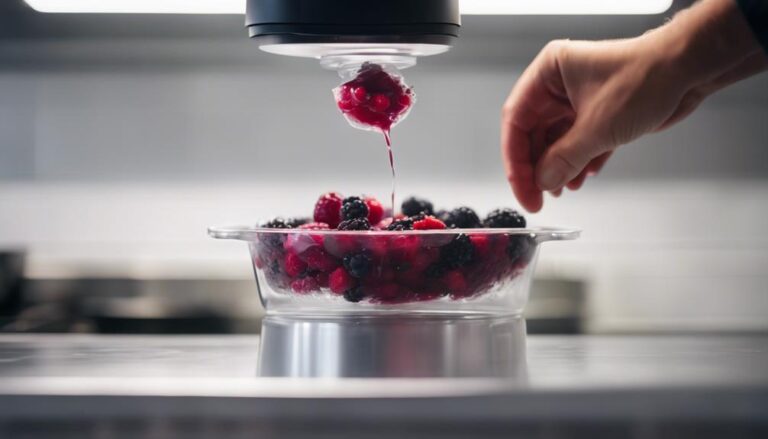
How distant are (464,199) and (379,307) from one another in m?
0.88

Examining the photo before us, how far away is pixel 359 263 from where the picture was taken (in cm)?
88

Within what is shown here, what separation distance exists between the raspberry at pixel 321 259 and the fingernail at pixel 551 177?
0.26 m

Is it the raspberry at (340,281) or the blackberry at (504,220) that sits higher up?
the blackberry at (504,220)

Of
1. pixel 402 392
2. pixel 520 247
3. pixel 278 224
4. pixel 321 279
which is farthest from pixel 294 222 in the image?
pixel 402 392

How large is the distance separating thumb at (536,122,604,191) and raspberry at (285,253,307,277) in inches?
10.8

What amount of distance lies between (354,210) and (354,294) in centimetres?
9

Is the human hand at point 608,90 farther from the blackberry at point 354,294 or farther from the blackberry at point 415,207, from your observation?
the blackberry at point 354,294

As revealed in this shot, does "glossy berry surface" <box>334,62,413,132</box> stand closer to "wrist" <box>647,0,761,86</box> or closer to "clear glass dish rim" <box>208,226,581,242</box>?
"clear glass dish rim" <box>208,226,581,242</box>

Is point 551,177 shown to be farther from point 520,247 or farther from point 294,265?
point 294,265

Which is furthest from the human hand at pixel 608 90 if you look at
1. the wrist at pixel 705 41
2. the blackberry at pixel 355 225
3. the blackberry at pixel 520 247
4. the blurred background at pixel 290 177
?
the blurred background at pixel 290 177

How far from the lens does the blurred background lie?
5.70 feet

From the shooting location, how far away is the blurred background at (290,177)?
5.70ft

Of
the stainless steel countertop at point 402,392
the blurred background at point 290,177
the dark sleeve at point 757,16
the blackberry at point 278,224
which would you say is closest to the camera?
the stainless steel countertop at point 402,392

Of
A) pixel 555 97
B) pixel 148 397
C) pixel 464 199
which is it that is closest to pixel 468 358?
pixel 148 397
